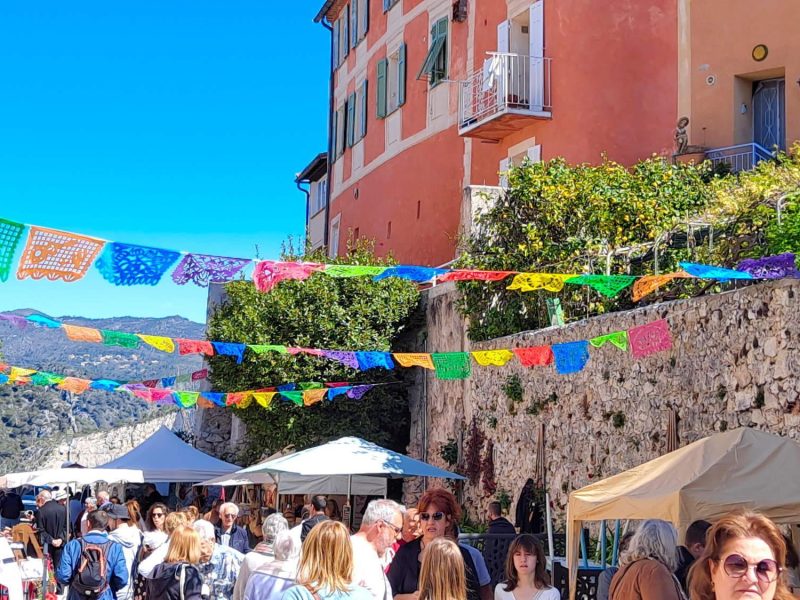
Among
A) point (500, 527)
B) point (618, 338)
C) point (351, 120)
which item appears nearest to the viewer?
point (500, 527)

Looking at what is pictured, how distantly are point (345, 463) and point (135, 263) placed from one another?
404 cm

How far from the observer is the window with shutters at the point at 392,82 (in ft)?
90.2

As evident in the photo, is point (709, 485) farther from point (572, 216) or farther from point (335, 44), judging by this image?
point (335, 44)

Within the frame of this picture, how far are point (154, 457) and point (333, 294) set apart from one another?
15.3 ft

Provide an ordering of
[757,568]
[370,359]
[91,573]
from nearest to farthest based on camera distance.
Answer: [757,568] → [91,573] → [370,359]

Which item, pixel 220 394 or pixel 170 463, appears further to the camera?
pixel 220 394

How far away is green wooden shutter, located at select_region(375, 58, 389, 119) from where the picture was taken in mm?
28672

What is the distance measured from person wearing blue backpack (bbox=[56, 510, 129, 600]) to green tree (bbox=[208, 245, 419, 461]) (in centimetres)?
1192

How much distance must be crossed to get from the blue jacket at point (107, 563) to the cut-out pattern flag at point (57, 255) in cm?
265

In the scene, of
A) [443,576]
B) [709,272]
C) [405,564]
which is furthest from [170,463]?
[443,576]

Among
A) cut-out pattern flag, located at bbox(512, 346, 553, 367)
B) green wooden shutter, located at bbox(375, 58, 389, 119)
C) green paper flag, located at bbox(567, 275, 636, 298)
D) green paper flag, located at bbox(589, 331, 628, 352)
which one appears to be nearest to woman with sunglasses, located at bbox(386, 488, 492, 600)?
green paper flag, located at bbox(567, 275, 636, 298)

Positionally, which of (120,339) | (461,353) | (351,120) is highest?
(351,120)

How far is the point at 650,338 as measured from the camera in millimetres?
13273

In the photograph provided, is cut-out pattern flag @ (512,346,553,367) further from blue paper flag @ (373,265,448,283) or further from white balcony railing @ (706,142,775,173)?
white balcony railing @ (706,142,775,173)
